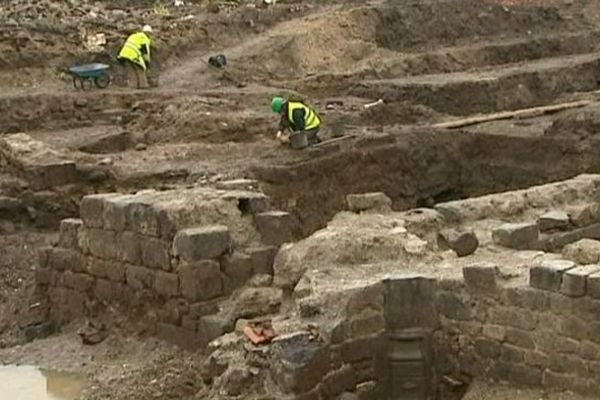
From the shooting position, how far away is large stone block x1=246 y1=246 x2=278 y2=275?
37.5 ft

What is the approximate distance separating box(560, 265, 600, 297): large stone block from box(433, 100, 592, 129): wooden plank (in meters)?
12.6

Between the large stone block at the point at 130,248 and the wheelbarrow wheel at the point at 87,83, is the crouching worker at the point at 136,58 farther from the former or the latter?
the large stone block at the point at 130,248

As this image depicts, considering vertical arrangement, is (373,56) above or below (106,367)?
above

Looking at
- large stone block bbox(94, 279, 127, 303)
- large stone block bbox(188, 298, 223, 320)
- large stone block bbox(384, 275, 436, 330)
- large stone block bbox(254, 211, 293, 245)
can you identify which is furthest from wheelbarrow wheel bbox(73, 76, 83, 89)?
large stone block bbox(384, 275, 436, 330)

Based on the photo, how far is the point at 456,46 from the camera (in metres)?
31.1

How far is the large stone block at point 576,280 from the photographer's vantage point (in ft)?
28.9

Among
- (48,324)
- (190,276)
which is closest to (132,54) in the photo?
(48,324)

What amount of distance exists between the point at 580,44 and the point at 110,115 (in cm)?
1510

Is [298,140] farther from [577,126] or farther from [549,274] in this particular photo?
[549,274]

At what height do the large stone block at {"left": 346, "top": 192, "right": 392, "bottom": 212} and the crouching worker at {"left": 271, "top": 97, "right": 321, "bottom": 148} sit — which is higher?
the crouching worker at {"left": 271, "top": 97, "right": 321, "bottom": 148}

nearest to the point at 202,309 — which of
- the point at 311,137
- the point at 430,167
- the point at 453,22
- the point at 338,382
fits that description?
the point at 338,382

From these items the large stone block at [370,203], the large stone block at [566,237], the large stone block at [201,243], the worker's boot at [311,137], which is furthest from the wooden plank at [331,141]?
the large stone block at [201,243]

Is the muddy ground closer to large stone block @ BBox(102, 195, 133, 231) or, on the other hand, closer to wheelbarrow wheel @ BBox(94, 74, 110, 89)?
wheelbarrow wheel @ BBox(94, 74, 110, 89)

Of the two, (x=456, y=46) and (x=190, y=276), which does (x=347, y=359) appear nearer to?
(x=190, y=276)
